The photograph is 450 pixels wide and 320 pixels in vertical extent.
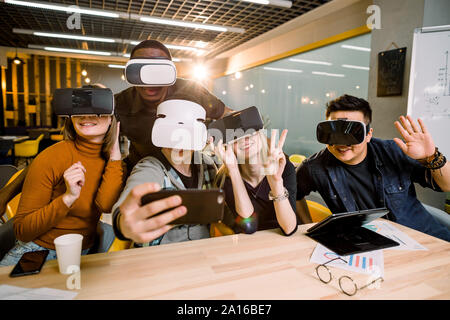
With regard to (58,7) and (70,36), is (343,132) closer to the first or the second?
(58,7)

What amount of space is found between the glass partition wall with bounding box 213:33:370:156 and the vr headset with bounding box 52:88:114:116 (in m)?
3.74

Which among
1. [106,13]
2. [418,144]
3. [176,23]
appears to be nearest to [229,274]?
[418,144]

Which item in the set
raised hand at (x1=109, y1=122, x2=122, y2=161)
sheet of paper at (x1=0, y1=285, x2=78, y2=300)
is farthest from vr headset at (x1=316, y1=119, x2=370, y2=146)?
sheet of paper at (x1=0, y1=285, x2=78, y2=300)

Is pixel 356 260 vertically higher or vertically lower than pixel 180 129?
lower

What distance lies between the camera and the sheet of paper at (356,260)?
110cm

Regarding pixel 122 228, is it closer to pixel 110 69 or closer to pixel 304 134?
pixel 304 134

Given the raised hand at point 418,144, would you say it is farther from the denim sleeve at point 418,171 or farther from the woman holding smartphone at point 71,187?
the woman holding smartphone at point 71,187

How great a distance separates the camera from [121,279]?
996 mm

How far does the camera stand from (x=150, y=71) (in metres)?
1.29

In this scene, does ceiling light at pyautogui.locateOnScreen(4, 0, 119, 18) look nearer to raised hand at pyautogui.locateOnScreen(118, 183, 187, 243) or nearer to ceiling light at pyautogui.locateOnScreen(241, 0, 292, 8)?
ceiling light at pyautogui.locateOnScreen(241, 0, 292, 8)

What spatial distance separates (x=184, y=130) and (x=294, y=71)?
4847 millimetres

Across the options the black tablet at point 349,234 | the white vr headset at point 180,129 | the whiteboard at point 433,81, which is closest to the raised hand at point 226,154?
the white vr headset at point 180,129

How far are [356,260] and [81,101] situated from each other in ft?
4.34
